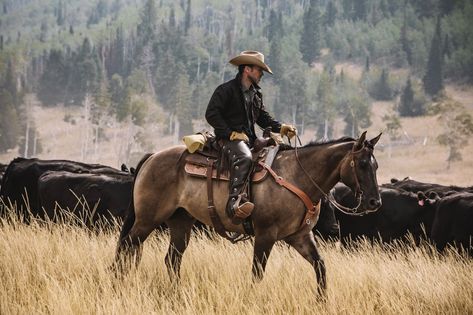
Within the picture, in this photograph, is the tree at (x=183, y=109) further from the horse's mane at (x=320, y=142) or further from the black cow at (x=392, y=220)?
the horse's mane at (x=320, y=142)

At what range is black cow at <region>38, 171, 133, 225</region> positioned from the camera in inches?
513

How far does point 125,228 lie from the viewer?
29.0 feet

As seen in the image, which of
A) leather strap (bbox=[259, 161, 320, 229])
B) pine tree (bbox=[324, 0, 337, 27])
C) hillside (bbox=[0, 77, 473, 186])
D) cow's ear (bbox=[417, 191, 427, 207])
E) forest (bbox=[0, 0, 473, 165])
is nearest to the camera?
leather strap (bbox=[259, 161, 320, 229])

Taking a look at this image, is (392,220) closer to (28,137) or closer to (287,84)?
(28,137)

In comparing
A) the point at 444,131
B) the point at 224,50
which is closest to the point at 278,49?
the point at 224,50

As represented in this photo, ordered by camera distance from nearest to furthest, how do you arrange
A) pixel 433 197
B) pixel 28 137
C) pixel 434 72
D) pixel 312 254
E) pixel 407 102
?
pixel 312 254 < pixel 433 197 < pixel 28 137 < pixel 407 102 < pixel 434 72

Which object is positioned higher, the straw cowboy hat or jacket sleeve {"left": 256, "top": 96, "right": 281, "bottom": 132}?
the straw cowboy hat

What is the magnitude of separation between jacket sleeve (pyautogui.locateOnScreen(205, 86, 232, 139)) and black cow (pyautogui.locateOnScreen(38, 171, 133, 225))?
525cm

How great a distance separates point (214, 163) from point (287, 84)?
4650 inches

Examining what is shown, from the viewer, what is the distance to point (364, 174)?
7.45 meters

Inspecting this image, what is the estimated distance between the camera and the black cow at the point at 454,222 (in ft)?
37.4

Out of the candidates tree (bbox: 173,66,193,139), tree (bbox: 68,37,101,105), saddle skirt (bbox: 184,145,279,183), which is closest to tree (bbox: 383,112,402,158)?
tree (bbox: 173,66,193,139)

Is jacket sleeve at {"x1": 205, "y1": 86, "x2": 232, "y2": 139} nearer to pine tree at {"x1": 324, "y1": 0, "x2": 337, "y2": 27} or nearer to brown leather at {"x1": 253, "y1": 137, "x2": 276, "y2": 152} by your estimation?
brown leather at {"x1": 253, "y1": 137, "x2": 276, "y2": 152}

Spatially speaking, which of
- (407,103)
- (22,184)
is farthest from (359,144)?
(407,103)
